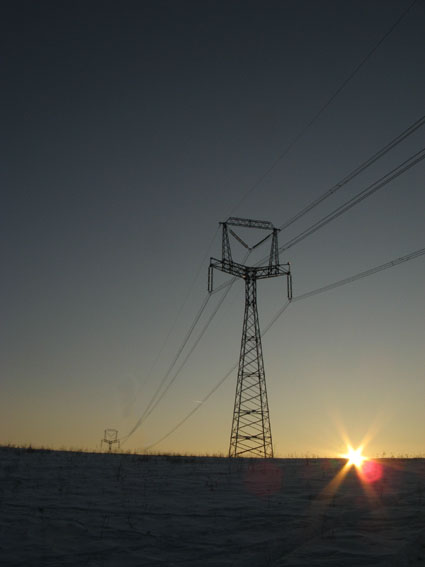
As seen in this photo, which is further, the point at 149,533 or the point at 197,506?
the point at 197,506

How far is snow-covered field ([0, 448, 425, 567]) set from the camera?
23.3ft

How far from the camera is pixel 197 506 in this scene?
1020 cm

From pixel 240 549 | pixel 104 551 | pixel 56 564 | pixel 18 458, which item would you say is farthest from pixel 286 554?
pixel 18 458

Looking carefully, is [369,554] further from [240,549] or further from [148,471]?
[148,471]

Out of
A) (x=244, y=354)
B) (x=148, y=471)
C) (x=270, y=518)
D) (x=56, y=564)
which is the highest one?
(x=244, y=354)

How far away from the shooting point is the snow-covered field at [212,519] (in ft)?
23.3

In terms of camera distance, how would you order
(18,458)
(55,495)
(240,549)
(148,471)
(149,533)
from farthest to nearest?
(18,458) → (148,471) → (55,495) → (149,533) → (240,549)

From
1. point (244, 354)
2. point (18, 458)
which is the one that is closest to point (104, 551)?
point (18, 458)

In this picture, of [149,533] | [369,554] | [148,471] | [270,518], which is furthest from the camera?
[148,471]

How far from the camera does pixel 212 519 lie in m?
9.12

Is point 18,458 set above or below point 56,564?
above

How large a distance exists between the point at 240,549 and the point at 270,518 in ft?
5.86

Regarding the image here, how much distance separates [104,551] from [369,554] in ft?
12.7

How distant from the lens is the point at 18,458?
60.7 ft
